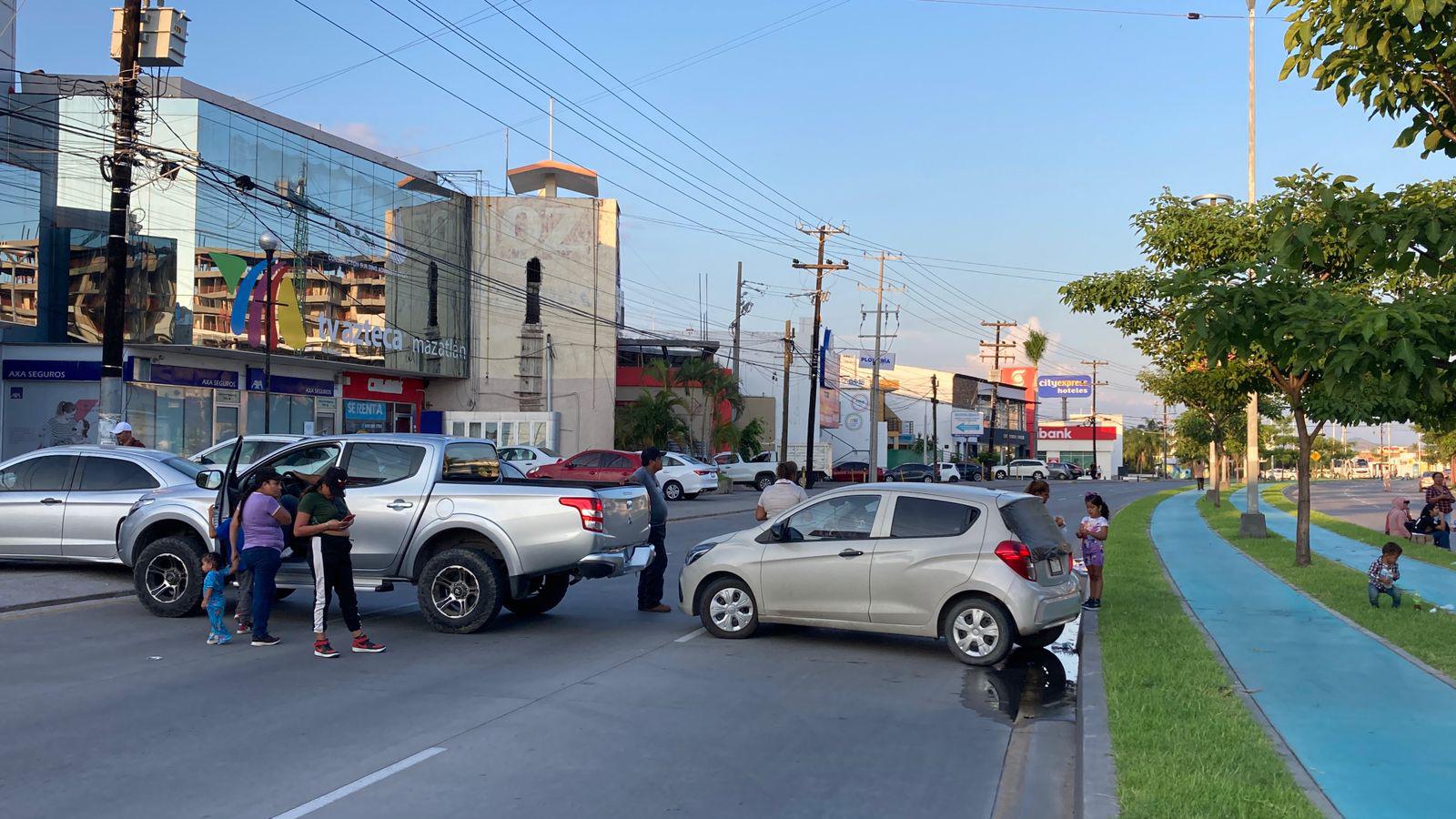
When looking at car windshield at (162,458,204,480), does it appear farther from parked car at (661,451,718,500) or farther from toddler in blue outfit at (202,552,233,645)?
parked car at (661,451,718,500)

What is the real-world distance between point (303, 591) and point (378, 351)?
2866 centimetres

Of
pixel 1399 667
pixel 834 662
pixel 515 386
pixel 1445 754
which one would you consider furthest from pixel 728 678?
pixel 515 386

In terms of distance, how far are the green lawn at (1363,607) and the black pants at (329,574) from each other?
951cm

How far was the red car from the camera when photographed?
35.3 meters

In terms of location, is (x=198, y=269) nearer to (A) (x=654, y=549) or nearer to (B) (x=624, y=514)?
(A) (x=654, y=549)

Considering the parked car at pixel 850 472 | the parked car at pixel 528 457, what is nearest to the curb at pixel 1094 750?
the parked car at pixel 528 457

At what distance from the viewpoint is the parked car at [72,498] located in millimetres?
14375

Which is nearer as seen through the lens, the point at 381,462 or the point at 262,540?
the point at 262,540

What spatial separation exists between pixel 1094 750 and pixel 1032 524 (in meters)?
4.23

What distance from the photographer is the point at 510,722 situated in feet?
27.0

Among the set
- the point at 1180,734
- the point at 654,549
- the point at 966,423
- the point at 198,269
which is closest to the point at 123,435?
the point at 654,549

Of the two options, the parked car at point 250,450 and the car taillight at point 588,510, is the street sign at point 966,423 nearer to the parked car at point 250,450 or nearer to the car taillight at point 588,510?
the parked car at point 250,450

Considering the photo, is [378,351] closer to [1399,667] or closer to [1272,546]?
[1272,546]

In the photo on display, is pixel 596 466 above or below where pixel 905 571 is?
above
